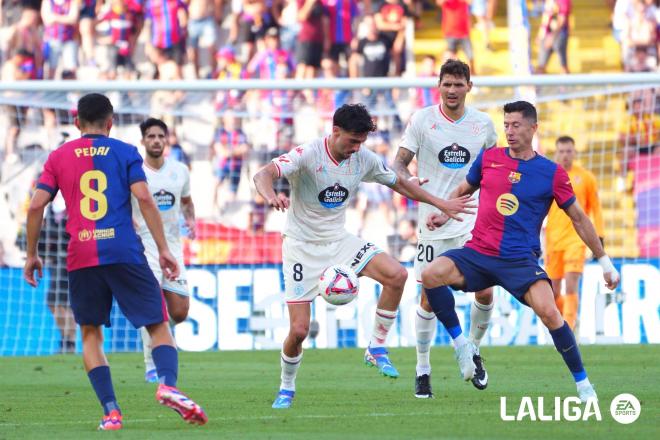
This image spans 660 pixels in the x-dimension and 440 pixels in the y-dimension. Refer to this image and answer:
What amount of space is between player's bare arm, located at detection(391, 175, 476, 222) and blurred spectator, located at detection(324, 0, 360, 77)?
12.6m

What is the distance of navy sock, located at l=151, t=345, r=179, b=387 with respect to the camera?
8.32 m

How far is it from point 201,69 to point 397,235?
6200mm

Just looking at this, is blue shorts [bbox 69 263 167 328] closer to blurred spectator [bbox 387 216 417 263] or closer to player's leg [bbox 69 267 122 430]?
player's leg [bbox 69 267 122 430]

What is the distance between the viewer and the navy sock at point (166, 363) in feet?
27.3

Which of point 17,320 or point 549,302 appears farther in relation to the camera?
point 17,320

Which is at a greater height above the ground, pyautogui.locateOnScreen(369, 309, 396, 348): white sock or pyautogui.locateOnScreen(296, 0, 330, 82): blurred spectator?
pyautogui.locateOnScreen(296, 0, 330, 82): blurred spectator

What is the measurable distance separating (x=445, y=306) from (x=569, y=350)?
1170mm

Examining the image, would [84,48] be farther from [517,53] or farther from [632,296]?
[632,296]

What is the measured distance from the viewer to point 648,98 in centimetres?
1862

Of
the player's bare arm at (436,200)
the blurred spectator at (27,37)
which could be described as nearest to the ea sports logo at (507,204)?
the player's bare arm at (436,200)

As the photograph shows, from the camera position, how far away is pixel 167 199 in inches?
541

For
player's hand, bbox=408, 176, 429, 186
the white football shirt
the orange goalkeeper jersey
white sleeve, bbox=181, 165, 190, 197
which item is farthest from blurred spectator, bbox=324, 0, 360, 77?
player's hand, bbox=408, 176, 429, 186

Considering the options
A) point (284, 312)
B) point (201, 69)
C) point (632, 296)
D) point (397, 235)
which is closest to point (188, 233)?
point (284, 312)

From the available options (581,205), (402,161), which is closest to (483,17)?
(581,205)
